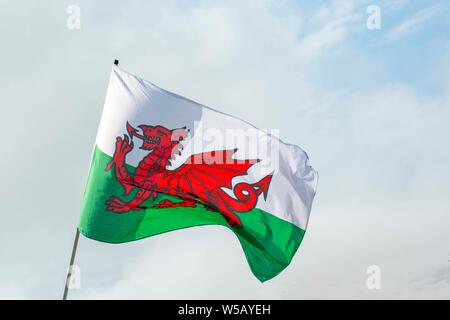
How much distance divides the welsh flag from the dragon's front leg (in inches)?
1.0

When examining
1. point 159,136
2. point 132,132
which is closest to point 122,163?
point 132,132

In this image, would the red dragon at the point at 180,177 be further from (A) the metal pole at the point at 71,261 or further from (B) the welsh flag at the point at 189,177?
(A) the metal pole at the point at 71,261

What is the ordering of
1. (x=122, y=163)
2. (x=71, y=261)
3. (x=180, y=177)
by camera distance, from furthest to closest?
(x=180, y=177)
(x=122, y=163)
(x=71, y=261)

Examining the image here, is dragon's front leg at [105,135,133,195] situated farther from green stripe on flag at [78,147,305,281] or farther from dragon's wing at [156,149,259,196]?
dragon's wing at [156,149,259,196]

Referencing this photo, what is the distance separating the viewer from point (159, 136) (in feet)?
46.8

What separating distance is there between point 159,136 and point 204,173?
156cm

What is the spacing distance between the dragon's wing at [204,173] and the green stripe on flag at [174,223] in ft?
1.29

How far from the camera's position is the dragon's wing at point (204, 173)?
1384cm

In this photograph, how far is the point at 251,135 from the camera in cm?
1499

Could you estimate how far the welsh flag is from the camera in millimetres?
13523

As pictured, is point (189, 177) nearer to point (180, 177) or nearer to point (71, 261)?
point (180, 177)
